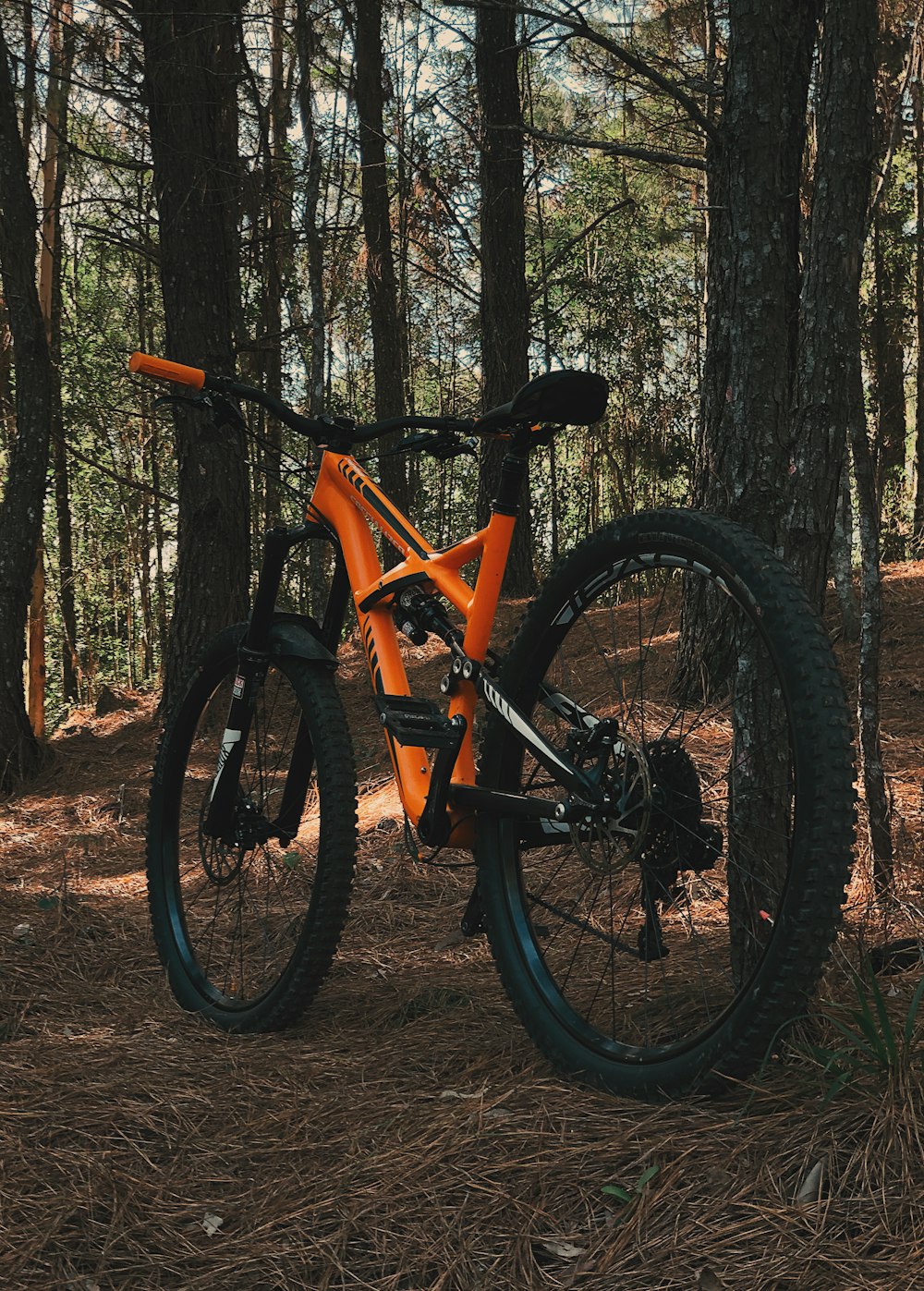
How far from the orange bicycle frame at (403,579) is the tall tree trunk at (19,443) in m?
4.36

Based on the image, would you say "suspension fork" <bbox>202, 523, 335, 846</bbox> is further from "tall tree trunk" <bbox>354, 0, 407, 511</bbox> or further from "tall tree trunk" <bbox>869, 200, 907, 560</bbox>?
"tall tree trunk" <bbox>869, 200, 907, 560</bbox>

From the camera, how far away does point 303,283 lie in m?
14.1

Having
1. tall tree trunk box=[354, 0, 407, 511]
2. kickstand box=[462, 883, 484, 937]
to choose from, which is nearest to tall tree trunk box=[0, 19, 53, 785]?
tall tree trunk box=[354, 0, 407, 511]

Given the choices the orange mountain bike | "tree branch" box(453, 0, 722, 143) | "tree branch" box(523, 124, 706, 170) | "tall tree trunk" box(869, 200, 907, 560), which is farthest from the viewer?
"tall tree trunk" box(869, 200, 907, 560)

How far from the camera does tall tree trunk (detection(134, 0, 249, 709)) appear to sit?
605cm

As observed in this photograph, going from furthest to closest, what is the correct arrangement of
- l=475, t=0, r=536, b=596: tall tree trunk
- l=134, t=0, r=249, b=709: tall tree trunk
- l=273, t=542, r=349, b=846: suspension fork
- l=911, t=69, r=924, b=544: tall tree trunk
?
l=911, t=69, r=924, b=544: tall tree trunk
l=475, t=0, r=536, b=596: tall tree trunk
l=134, t=0, r=249, b=709: tall tree trunk
l=273, t=542, r=349, b=846: suspension fork

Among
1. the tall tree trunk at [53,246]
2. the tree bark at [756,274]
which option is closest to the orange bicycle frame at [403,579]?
the tree bark at [756,274]

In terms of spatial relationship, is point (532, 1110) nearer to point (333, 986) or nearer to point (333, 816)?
point (333, 816)

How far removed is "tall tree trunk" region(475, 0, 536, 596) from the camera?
25.8ft

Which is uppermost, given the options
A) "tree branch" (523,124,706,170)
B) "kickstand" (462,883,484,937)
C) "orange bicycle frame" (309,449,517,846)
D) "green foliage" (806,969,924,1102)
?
"tree branch" (523,124,706,170)

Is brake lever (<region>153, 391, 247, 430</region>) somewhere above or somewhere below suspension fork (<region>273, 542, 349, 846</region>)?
above

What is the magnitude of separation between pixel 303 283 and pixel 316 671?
482 inches

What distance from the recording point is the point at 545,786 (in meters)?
2.37

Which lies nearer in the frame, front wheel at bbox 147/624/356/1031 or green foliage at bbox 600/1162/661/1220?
green foliage at bbox 600/1162/661/1220
